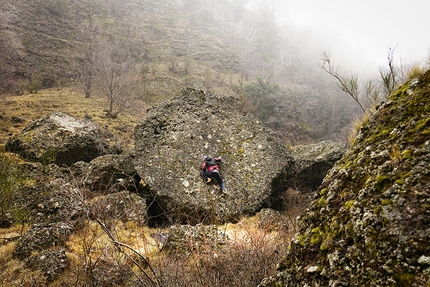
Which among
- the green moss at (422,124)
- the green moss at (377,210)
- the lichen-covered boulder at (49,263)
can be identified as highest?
the green moss at (422,124)

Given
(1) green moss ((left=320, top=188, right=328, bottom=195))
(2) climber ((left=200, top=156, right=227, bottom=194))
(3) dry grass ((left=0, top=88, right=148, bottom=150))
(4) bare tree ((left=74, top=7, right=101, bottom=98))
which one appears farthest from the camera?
(4) bare tree ((left=74, top=7, right=101, bottom=98))

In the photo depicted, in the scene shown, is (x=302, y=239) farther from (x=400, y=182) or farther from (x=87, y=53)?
(x=87, y=53)

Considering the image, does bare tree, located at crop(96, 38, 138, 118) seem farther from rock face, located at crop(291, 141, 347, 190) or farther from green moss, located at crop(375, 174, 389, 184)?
green moss, located at crop(375, 174, 389, 184)

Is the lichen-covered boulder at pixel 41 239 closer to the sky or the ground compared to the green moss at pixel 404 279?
closer to the ground

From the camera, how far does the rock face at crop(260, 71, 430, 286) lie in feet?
4.51

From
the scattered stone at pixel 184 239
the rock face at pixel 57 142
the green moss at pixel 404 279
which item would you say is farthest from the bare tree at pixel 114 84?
the green moss at pixel 404 279

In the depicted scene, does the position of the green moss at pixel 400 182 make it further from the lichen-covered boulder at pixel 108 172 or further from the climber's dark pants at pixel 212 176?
Result: the lichen-covered boulder at pixel 108 172

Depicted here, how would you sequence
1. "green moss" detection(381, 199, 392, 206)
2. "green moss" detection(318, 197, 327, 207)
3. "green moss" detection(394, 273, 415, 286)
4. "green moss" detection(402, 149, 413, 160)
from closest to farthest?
1. "green moss" detection(394, 273, 415, 286)
2. "green moss" detection(381, 199, 392, 206)
3. "green moss" detection(402, 149, 413, 160)
4. "green moss" detection(318, 197, 327, 207)

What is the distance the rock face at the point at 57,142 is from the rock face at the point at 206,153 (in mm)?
3137

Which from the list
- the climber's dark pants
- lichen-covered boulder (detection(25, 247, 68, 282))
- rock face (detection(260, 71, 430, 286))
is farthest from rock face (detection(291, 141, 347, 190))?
rock face (detection(260, 71, 430, 286))

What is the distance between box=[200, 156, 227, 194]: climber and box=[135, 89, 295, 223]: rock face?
7.7 inches

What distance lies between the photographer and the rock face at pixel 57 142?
9867mm

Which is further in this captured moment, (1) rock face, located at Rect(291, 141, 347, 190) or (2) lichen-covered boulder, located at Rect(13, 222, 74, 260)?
(1) rock face, located at Rect(291, 141, 347, 190)

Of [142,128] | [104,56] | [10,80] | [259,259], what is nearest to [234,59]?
[104,56]
